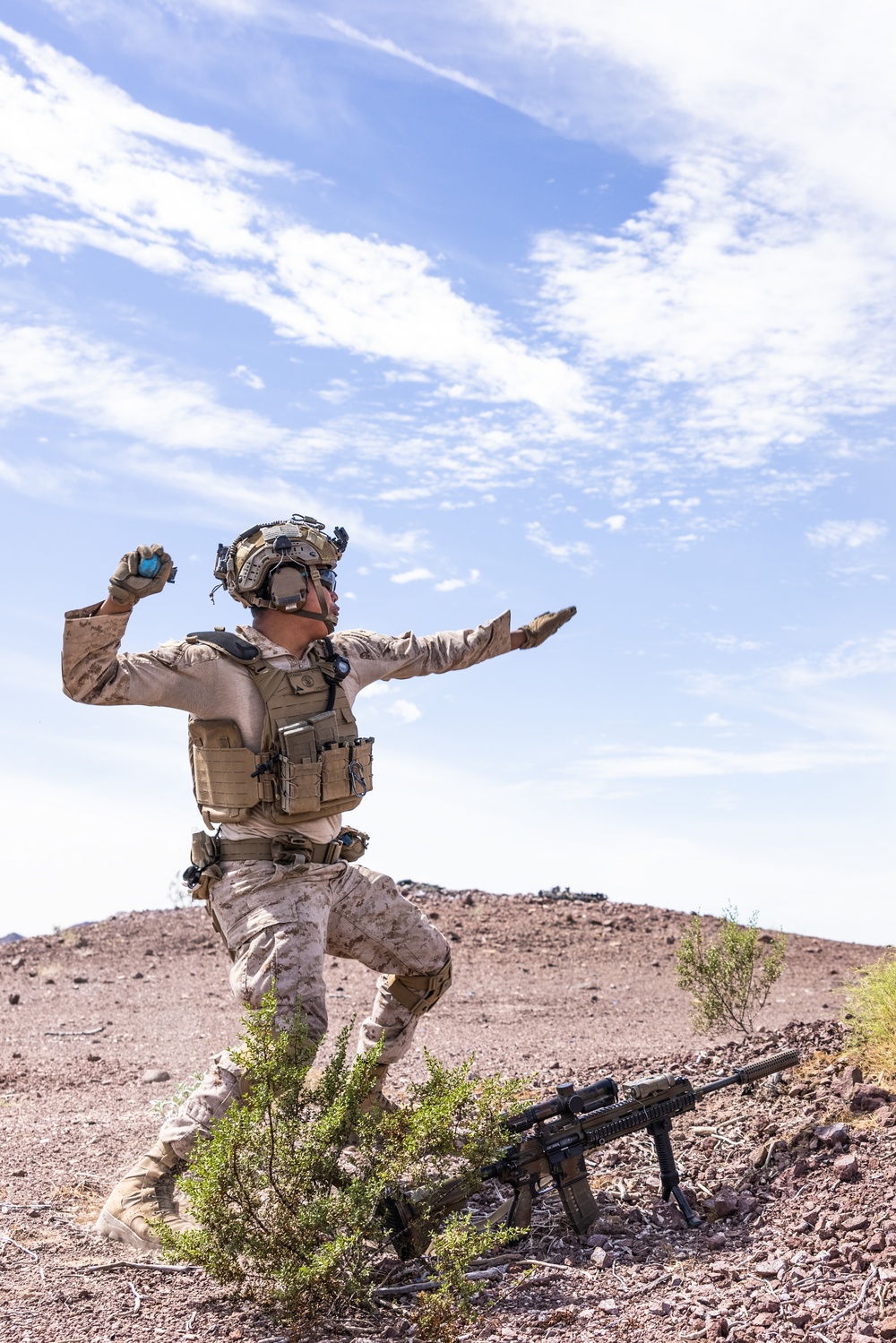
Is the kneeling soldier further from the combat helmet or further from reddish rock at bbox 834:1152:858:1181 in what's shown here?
reddish rock at bbox 834:1152:858:1181

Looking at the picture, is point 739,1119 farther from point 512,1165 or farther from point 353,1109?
point 353,1109

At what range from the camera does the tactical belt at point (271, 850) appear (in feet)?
19.6

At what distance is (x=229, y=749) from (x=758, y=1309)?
3355 mm

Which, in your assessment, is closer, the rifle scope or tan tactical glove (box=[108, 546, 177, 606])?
tan tactical glove (box=[108, 546, 177, 606])

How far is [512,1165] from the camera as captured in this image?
18.0 feet

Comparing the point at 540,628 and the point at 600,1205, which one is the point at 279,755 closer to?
the point at 540,628

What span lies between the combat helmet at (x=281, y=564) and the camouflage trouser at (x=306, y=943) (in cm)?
137

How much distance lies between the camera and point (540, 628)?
23.5 ft

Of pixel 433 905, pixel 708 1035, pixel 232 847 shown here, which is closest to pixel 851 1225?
pixel 232 847

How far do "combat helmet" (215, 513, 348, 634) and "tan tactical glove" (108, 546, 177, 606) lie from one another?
927mm

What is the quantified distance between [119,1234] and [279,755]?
7.94ft

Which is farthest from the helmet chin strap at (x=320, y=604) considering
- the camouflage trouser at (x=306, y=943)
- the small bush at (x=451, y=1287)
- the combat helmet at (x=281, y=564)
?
the small bush at (x=451, y=1287)

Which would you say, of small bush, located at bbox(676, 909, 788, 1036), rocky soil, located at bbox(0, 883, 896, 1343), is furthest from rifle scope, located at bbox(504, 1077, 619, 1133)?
small bush, located at bbox(676, 909, 788, 1036)

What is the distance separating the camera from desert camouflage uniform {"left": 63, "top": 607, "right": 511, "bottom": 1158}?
5.49 m
